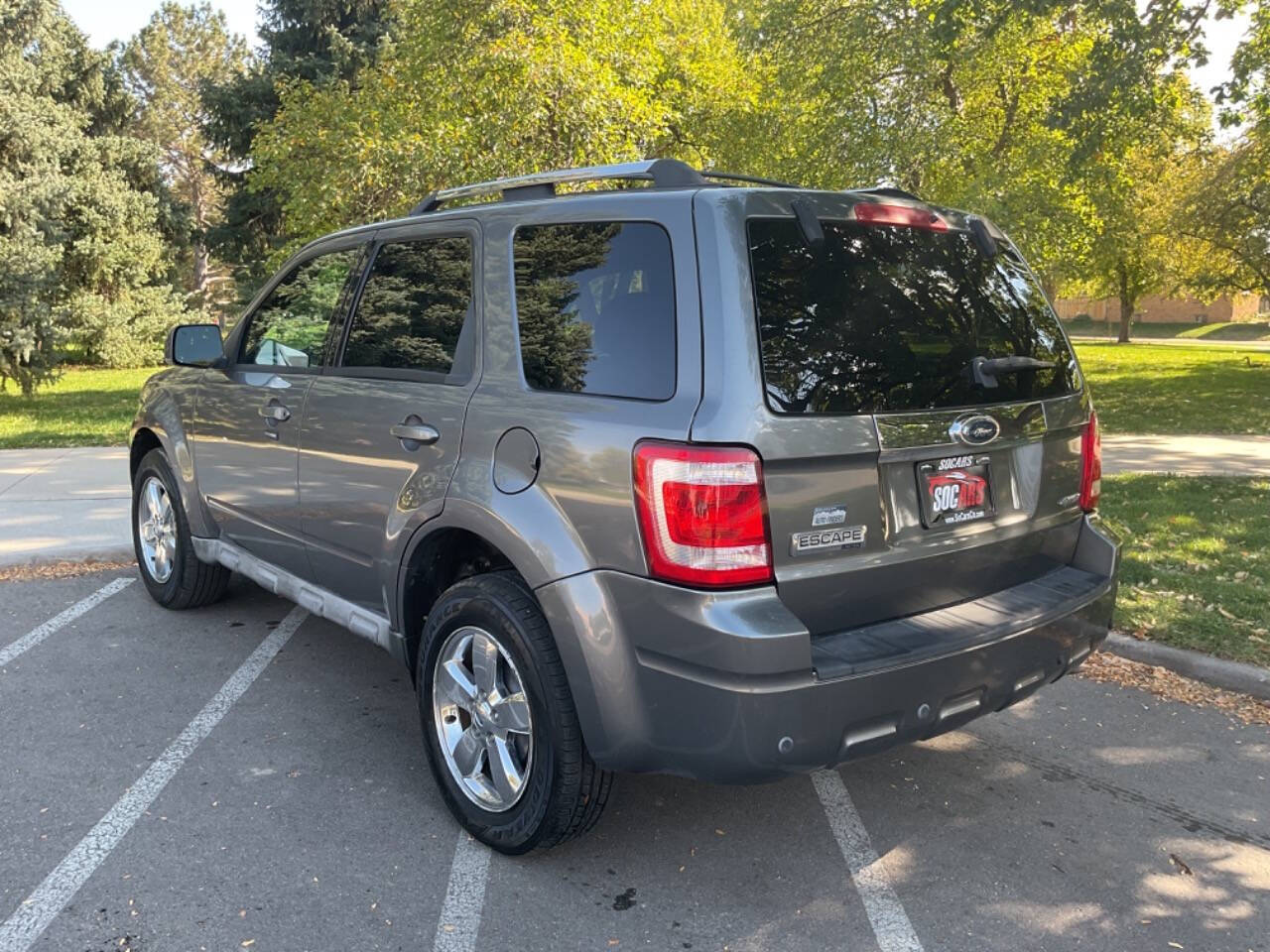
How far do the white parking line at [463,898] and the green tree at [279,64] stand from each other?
2222 centimetres

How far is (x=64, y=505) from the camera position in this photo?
798 centimetres

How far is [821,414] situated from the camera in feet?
8.47

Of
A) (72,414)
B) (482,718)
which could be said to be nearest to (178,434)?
(482,718)

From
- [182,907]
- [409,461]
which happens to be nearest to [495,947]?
[182,907]

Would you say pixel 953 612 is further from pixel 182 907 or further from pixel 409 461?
pixel 182 907

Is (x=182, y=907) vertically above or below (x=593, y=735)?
below

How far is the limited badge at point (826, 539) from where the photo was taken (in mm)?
2543

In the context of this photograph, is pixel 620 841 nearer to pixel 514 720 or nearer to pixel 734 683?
pixel 514 720

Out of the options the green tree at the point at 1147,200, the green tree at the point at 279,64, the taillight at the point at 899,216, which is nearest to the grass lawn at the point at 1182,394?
the green tree at the point at 1147,200

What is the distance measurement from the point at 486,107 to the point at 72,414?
341 inches

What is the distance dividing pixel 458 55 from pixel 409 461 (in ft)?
26.8

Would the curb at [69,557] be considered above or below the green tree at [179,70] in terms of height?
below

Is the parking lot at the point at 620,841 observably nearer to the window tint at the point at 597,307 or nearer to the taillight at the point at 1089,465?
the taillight at the point at 1089,465

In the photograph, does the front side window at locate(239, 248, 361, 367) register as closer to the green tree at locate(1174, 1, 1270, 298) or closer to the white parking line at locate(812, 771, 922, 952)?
the white parking line at locate(812, 771, 922, 952)
